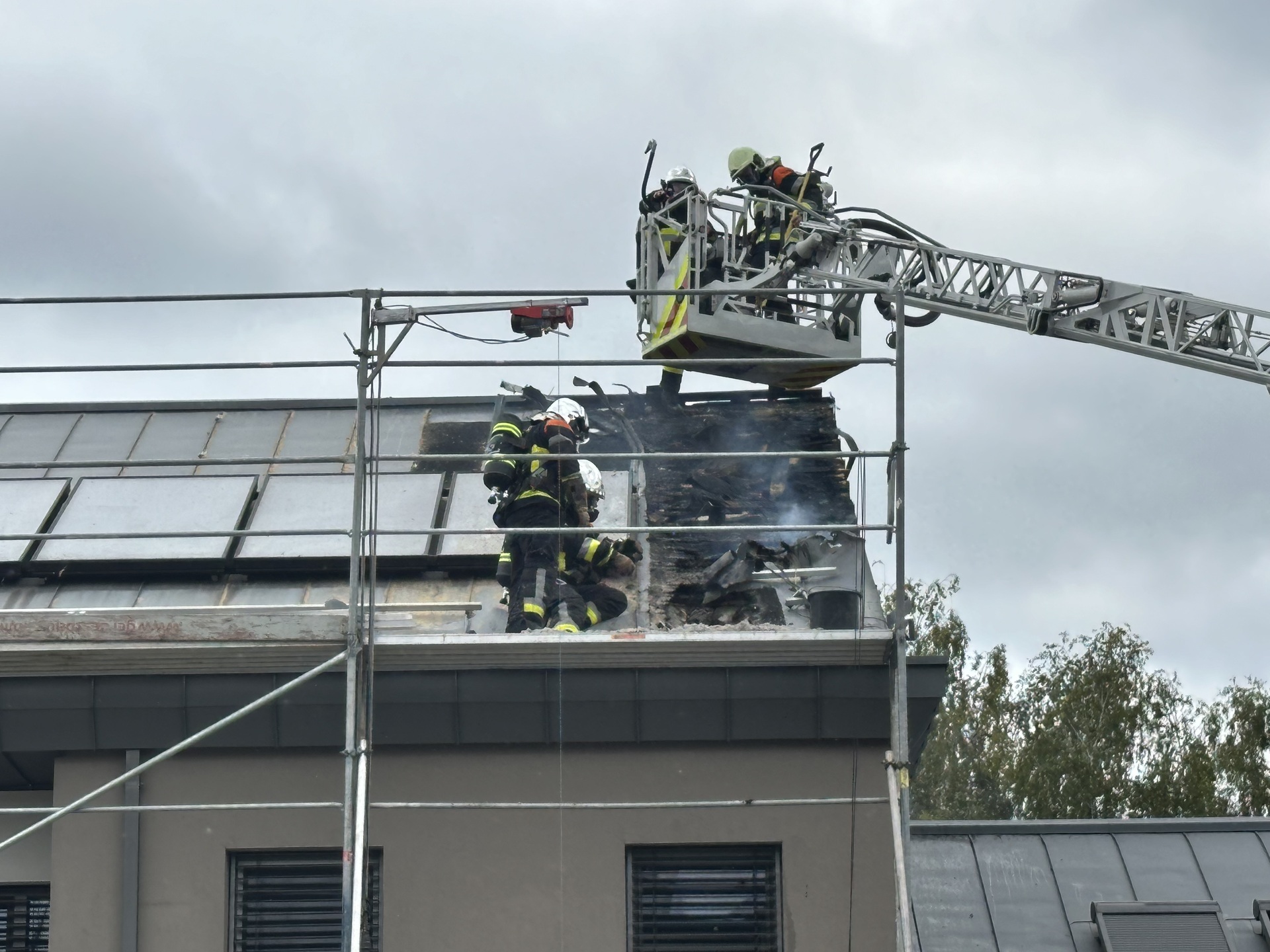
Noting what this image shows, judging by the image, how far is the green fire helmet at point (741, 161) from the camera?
1605cm

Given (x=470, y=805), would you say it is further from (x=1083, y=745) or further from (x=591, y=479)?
(x=1083, y=745)

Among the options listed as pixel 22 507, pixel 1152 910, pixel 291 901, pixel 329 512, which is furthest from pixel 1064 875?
pixel 22 507

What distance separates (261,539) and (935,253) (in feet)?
25.5

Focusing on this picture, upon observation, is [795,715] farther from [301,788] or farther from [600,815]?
[301,788]

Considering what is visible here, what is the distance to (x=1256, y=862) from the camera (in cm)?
995

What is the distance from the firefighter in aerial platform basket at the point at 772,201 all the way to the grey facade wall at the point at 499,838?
8.41m

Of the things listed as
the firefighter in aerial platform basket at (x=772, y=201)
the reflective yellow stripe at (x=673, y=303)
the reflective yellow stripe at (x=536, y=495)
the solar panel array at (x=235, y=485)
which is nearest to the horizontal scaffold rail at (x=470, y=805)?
the solar panel array at (x=235, y=485)

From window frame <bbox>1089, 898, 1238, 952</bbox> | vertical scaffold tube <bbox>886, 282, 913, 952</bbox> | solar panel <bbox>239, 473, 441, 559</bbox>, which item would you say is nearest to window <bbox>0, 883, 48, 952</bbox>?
solar panel <bbox>239, 473, 441, 559</bbox>

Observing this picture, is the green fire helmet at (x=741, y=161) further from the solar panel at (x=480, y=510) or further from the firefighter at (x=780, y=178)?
the solar panel at (x=480, y=510)

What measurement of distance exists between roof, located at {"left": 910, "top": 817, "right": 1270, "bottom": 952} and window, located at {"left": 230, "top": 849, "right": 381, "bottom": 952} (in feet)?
10.7

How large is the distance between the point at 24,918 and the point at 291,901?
178cm

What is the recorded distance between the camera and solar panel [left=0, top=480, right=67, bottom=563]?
10.4m

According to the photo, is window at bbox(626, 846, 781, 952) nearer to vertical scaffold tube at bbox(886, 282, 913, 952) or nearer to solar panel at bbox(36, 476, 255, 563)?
vertical scaffold tube at bbox(886, 282, 913, 952)

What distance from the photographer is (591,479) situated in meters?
10.1
